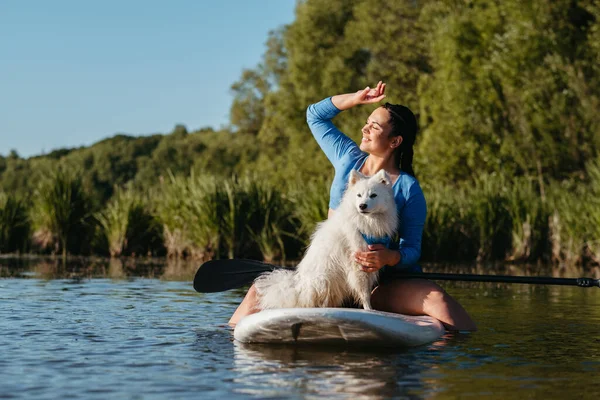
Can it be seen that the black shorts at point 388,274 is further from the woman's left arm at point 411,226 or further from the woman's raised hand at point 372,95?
the woman's raised hand at point 372,95

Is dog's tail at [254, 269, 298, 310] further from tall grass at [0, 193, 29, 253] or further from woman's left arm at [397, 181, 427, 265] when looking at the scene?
tall grass at [0, 193, 29, 253]

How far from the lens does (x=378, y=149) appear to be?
7.02 meters

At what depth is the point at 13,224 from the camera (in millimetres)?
20125

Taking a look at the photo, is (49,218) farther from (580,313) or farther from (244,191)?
(580,313)

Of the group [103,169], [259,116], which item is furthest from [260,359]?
[103,169]

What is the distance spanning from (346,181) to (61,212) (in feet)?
44.0

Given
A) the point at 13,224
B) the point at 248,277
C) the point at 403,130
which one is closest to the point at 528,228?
the point at 13,224

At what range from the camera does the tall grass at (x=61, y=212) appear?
63.4 ft

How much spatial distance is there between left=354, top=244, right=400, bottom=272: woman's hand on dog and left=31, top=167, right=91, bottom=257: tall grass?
45.9ft

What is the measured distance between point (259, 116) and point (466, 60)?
33741 millimetres

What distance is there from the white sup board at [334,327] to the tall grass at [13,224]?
14.4 m

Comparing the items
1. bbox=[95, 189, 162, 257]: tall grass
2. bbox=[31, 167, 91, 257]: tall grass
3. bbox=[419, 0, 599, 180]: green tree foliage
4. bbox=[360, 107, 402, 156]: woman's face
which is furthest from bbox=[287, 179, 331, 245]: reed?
bbox=[419, 0, 599, 180]: green tree foliage

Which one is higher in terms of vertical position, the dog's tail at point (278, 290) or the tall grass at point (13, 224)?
the tall grass at point (13, 224)

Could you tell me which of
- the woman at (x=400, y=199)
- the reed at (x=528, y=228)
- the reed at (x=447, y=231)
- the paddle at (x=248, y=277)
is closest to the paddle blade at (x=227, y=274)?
the paddle at (x=248, y=277)
